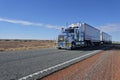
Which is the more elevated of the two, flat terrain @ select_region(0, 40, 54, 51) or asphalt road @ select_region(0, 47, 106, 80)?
flat terrain @ select_region(0, 40, 54, 51)

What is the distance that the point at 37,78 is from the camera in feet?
24.6

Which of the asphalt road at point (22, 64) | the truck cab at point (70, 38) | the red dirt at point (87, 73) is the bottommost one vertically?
the red dirt at point (87, 73)

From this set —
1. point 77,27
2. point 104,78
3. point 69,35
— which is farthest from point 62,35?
point 104,78

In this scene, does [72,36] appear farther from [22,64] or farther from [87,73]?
[87,73]

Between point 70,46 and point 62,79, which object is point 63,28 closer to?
point 70,46

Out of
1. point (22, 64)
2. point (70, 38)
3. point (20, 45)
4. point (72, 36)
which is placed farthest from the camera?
point (20, 45)

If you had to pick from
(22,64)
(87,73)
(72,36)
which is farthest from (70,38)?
(87,73)

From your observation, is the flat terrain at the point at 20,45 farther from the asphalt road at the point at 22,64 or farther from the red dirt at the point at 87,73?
the red dirt at the point at 87,73

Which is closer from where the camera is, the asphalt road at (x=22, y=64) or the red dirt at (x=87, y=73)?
the red dirt at (x=87, y=73)

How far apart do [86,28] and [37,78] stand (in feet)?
87.9

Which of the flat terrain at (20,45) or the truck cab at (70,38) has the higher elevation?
the truck cab at (70,38)

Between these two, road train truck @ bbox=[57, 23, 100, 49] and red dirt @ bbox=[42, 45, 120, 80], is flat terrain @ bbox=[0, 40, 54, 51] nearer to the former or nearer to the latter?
road train truck @ bbox=[57, 23, 100, 49]

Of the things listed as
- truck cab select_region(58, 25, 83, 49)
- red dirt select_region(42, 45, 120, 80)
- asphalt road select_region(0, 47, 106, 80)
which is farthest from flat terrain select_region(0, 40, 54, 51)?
red dirt select_region(42, 45, 120, 80)

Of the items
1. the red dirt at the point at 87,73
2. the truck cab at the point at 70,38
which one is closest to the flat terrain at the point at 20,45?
the truck cab at the point at 70,38
